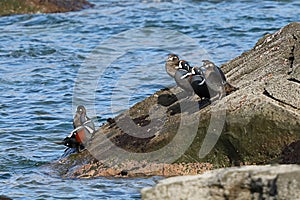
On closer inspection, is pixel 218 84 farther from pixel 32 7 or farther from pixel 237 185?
pixel 32 7

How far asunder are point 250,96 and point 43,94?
6100mm

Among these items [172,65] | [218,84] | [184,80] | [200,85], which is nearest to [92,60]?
[172,65]

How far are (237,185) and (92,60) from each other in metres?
10.7

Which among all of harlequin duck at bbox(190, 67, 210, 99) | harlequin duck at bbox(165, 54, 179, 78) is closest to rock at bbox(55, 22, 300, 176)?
harlequin duck at bbox(190, 67, 210, 99)

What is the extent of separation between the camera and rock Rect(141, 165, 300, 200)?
372cm

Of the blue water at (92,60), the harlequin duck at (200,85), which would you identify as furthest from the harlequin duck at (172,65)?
the blue water at (92,60)

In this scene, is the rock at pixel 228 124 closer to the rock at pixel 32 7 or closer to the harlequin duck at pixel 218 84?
the harlequin duck at pixel 218 84

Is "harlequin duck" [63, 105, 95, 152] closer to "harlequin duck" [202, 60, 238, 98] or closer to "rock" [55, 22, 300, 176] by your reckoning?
"rock" [55, 22, 300, 176]

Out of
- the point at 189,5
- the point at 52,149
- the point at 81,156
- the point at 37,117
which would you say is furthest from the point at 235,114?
the point at 189,5

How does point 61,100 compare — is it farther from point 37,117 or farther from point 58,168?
point 58,168

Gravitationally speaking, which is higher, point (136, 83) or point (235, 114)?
point (235, 114)

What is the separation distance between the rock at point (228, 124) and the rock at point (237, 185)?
234cm

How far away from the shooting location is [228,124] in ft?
20.7

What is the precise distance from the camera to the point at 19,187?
7.11 meters
